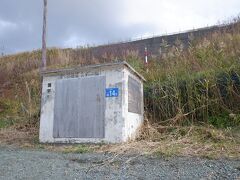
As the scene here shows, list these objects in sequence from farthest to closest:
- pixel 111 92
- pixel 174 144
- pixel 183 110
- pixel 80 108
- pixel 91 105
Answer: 1. pixel 183 110
2. pixel 80 108
3. pixel 91 105
4. pixel 111 92
5. pixel 174 144

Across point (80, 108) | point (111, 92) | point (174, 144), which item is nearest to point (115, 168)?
point (174, 144)

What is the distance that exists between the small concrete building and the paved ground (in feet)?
4.31

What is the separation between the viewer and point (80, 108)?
674 cm

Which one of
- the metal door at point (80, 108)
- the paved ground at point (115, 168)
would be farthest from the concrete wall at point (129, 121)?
the paved ground at point (115, 168)

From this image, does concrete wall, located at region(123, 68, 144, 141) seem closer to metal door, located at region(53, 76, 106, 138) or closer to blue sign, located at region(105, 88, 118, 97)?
blue sign, located at region(105, 88, 118, 97)

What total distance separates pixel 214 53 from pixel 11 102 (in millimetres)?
8583

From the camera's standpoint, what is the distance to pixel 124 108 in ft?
20.9

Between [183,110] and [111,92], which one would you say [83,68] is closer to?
[111,92]

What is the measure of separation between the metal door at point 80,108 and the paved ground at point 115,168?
4.74 ft

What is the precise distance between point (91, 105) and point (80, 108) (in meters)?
0.31

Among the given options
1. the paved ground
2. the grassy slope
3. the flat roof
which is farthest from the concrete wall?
the paved ground

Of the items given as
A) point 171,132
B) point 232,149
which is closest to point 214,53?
point 171,132

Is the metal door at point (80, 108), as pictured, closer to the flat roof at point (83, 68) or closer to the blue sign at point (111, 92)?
the blue sign at point (111, 92)

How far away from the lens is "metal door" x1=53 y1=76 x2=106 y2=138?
6.50m
